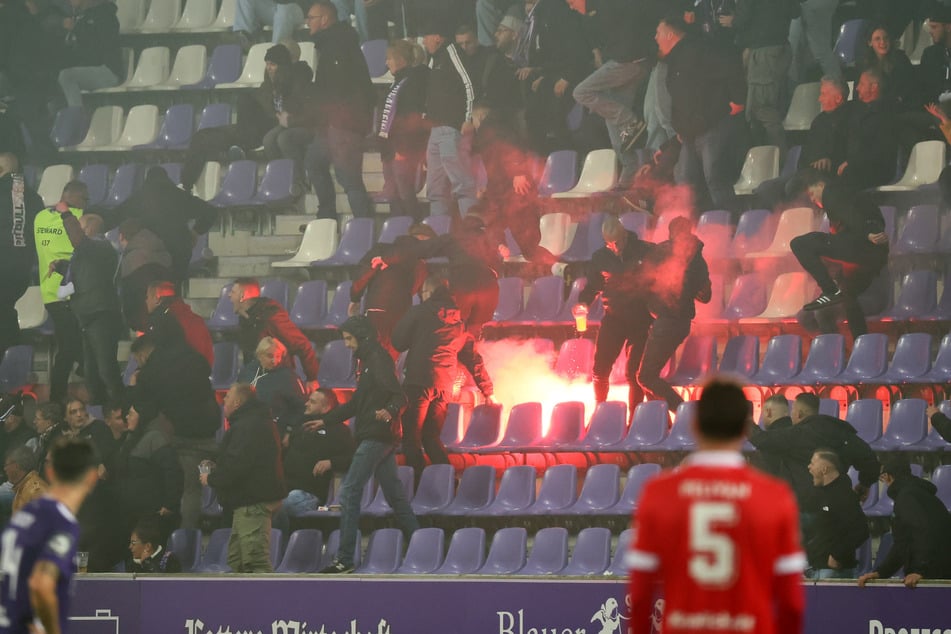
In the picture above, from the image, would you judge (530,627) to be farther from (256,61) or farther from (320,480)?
(256,61)

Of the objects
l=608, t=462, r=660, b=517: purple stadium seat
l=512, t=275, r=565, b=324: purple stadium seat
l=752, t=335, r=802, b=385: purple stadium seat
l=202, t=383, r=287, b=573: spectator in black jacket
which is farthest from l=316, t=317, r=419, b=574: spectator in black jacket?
l=752, t=335, r=802, b=385: purple stadium seat

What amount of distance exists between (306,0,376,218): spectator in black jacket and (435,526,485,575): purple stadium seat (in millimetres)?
4198

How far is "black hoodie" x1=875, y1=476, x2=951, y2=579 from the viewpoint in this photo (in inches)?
371

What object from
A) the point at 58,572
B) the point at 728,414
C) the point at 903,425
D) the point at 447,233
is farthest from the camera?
the point at 447,233

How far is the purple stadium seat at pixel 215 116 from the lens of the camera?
15773 millimetres

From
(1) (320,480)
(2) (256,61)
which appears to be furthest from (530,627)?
(2) (256,61)

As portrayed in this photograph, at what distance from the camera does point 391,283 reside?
12820 mm

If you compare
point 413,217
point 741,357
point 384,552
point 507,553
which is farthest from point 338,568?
point 413,217

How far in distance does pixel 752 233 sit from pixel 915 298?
1530 mm

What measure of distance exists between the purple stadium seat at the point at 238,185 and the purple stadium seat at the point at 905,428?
6.52m

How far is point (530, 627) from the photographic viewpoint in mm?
9633

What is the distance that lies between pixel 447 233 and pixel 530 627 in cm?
475

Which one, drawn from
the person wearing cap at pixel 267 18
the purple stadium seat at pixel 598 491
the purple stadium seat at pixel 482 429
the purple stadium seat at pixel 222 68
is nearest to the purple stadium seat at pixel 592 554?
the purple stadium seat at pixel 598 491

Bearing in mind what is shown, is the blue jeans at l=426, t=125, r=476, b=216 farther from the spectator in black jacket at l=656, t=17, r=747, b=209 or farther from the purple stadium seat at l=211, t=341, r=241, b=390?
the purple stadium seat at l=211, t=341, r=241, b=390
